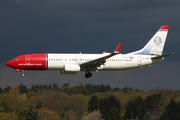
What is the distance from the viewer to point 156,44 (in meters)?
137

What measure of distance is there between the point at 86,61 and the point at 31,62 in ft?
30.1

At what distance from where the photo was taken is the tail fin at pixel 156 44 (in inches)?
5310

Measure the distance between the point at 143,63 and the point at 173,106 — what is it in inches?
1865

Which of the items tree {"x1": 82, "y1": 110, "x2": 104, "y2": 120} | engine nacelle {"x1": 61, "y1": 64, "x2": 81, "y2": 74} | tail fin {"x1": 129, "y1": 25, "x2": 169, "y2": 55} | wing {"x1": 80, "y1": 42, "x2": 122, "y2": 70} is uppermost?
tail fin {"x1": 129, "y1": 25, "x2": 169, "y2": 55}

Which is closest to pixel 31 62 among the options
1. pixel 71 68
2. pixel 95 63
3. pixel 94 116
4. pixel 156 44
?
pixel 71 68

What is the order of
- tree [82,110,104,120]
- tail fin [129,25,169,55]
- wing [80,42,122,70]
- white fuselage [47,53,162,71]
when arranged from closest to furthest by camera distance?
wing [80,42,122,70] < white fuselage [47,53,162,71] < tail fin [129,25,169,55] < tree [82,110,104,120]

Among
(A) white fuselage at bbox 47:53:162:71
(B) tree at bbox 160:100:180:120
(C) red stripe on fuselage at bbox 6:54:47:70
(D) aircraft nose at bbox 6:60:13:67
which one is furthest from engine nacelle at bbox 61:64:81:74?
(B) tree at bbox 160:100:180:120

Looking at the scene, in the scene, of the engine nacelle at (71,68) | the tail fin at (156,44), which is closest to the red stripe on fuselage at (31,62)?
the engine nacelle at (71,68)

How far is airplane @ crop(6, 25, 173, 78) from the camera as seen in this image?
409 feet

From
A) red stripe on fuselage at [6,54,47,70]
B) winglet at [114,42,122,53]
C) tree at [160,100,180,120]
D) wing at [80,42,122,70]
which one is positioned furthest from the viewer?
tree at [160,100,180,120]

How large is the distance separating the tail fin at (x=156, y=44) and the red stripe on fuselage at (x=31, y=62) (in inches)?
693

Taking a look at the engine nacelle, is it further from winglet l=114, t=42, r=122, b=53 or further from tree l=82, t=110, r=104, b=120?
tree l=82, t=110, r=104, b=120

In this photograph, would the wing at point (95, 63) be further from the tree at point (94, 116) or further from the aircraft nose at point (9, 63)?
the tree at point (94, 116)

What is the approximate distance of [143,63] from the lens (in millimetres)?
131500
